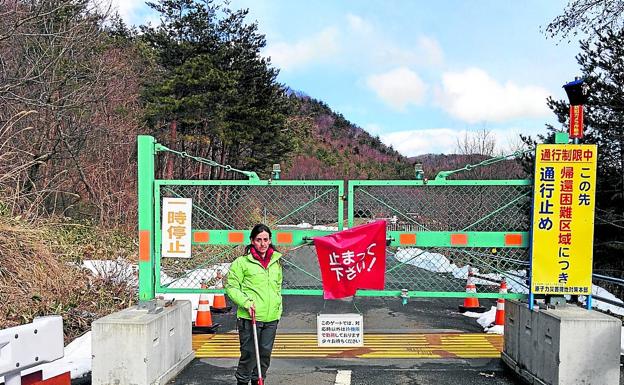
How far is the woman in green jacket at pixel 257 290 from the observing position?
514 centimetres

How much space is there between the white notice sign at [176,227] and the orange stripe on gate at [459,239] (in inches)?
119

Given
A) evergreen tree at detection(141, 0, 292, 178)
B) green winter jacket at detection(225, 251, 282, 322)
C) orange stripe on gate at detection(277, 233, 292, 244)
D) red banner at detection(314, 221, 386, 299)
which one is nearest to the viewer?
green winter jacket at detection(225, 251, 282, 322)

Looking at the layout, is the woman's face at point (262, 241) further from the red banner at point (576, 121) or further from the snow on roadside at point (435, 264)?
the red banner at point (576, 121)

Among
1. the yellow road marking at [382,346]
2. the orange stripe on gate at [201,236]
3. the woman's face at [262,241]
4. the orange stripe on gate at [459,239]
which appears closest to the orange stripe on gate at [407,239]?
the orange stripe on gate at [459,239]

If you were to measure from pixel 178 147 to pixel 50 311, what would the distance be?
1848 cm

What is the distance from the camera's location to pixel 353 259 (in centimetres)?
599

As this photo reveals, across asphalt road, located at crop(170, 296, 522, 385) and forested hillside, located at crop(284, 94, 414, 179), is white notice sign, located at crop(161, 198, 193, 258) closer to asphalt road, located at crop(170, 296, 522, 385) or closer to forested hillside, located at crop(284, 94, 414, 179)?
asphalt road, located at crop(170, 296, 522, 385)

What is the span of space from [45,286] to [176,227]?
3.75 metres

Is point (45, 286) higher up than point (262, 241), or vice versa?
point (262, 241)

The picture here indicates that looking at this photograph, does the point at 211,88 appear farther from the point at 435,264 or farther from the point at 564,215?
the point at 564,215

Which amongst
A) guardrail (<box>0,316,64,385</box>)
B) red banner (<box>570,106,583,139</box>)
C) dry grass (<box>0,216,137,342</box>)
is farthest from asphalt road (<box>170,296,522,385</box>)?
guardrail (<box>0,316,64,385</box>)

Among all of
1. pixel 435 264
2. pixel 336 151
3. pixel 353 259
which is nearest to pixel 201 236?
pixel 353 259

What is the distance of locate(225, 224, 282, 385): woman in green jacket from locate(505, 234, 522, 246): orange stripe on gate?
264cm

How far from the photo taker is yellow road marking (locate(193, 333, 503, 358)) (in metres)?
7.28
